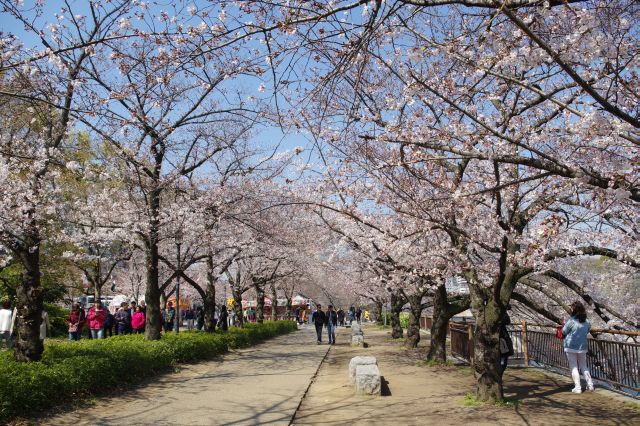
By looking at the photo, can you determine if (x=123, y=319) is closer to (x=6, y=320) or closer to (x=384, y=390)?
(x=6, y=320)

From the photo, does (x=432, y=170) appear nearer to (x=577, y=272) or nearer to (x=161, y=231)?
(x=161, y=231)

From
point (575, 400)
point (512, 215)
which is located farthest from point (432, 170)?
point (575, 400)

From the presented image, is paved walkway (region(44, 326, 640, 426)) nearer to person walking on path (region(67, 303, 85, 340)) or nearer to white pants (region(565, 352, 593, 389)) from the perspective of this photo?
white pants (region(565, 352, 593, 389))

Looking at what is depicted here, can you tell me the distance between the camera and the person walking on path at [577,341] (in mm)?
9289

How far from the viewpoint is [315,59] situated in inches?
217

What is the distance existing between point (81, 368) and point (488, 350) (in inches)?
255

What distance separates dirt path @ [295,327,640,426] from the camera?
7.35m

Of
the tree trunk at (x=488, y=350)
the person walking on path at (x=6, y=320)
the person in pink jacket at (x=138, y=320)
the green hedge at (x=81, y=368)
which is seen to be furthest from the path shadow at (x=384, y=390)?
the person in pink jacket at (x=138, y=320)

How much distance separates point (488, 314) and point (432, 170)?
2691 mm

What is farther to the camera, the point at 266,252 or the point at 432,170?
the point at 266,252

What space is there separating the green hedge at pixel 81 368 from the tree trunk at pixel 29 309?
224mm

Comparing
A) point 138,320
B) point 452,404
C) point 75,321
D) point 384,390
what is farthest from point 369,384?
point 138,320

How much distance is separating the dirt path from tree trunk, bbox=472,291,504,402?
0.42 meters

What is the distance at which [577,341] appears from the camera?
30.6 feet
